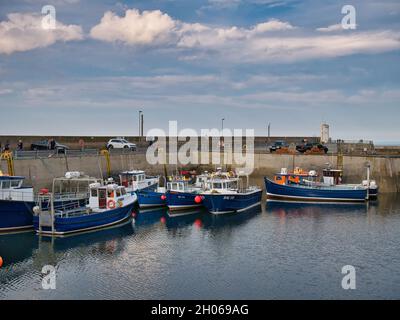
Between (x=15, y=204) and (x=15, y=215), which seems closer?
(x=15, y=204)

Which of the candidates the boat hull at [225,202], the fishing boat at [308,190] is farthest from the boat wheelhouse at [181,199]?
→ the fishing boat at [308,190]

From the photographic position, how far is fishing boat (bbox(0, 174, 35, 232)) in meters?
30.4

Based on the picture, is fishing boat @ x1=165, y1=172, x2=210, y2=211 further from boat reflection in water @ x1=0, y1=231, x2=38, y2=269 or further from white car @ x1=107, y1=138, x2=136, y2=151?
white car @ x1=107, y1=138, x2=136, y2=151

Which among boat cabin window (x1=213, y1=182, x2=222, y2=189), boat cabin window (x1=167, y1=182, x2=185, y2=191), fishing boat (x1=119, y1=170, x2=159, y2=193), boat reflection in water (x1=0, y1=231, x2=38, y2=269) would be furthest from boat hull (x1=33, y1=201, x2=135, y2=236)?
boat cabin window (x1=213, y1=182, x2=222, y2=189)

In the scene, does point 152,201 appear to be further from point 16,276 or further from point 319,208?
point 16,276

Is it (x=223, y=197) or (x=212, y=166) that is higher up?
(x=212, y=166)

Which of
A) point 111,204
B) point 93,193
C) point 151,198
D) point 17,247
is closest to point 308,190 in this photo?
point 151,198

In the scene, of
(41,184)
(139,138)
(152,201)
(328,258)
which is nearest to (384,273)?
(328,258)

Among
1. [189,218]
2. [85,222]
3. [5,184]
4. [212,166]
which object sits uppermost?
[5,184]

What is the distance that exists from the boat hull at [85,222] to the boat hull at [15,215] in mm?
1065

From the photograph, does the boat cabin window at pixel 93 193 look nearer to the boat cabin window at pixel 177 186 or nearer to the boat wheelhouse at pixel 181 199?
the boat wheelhouse at pixel 181 199

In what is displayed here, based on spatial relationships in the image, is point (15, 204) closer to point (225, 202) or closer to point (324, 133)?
point (225, 202)

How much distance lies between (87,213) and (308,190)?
2302cm

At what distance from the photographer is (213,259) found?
2602 centimetres
